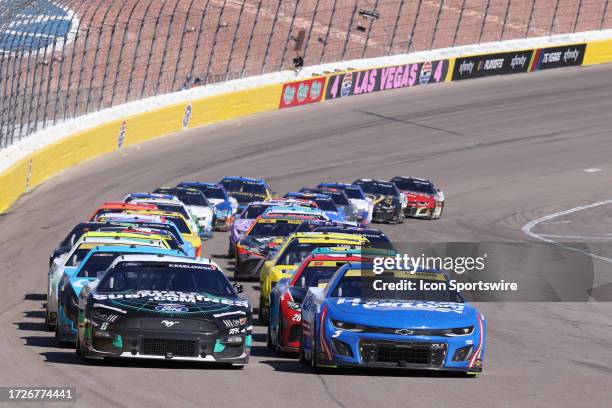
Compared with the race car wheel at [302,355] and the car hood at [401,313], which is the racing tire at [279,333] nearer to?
the race car wheel at [302,355]

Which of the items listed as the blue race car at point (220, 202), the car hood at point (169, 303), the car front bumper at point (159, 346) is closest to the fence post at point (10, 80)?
the blue race car at point (220, 202)

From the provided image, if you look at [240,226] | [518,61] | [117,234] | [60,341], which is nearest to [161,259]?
[60,341]

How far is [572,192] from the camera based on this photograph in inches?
1759

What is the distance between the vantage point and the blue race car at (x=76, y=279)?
1537 cm

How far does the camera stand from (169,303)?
1386 cm

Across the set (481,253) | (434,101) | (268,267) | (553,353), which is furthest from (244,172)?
(553,353)

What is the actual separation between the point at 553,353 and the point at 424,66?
153 feet

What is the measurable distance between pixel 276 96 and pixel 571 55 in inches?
595

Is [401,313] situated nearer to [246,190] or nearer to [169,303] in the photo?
[169,303]

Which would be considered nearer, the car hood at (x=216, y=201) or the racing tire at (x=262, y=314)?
the racing tire at (x=262, y=314)

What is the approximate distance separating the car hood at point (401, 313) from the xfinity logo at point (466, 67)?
163 ft

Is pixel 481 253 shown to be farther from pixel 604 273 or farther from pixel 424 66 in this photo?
pixel 424 66

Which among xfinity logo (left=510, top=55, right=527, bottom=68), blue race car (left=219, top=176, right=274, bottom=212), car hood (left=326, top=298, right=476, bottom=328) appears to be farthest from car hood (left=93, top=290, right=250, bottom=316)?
xfinity logo (left=510, top=55, right=527, bottom=68)

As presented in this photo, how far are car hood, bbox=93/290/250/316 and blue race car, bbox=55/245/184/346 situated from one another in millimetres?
1435
